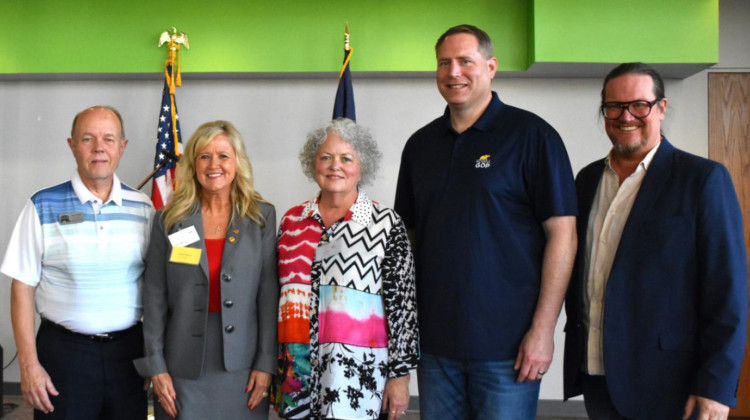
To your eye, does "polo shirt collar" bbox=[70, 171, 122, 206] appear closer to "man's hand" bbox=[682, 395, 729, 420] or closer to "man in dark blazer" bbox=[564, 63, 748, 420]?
"man in dark blazer" bbox=[564, 63, 748, 420]

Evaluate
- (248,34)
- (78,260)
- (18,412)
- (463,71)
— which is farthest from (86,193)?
(18,412)

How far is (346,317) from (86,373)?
104 centimetres

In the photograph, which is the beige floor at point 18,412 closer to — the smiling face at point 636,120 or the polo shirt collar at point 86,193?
the polo shirt collar at point 86,193

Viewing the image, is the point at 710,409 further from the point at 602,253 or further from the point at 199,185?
the point at 199,185

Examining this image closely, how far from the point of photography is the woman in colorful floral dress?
1833 mm

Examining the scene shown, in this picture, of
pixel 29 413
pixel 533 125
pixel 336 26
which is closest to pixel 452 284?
pixel 533 125

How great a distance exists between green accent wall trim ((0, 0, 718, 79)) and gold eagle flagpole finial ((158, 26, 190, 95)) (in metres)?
0.09

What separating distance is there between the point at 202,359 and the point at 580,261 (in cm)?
137

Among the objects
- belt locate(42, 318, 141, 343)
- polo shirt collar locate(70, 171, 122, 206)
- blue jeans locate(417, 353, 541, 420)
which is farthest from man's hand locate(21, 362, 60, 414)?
blue jeans locate(417, 353, 541, 420)

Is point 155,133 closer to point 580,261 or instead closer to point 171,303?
point 171,303

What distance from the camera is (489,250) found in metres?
1.89

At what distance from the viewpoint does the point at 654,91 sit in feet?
6.10

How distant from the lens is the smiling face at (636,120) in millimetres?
1861

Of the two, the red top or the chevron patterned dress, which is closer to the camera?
the chevron patterned dress
